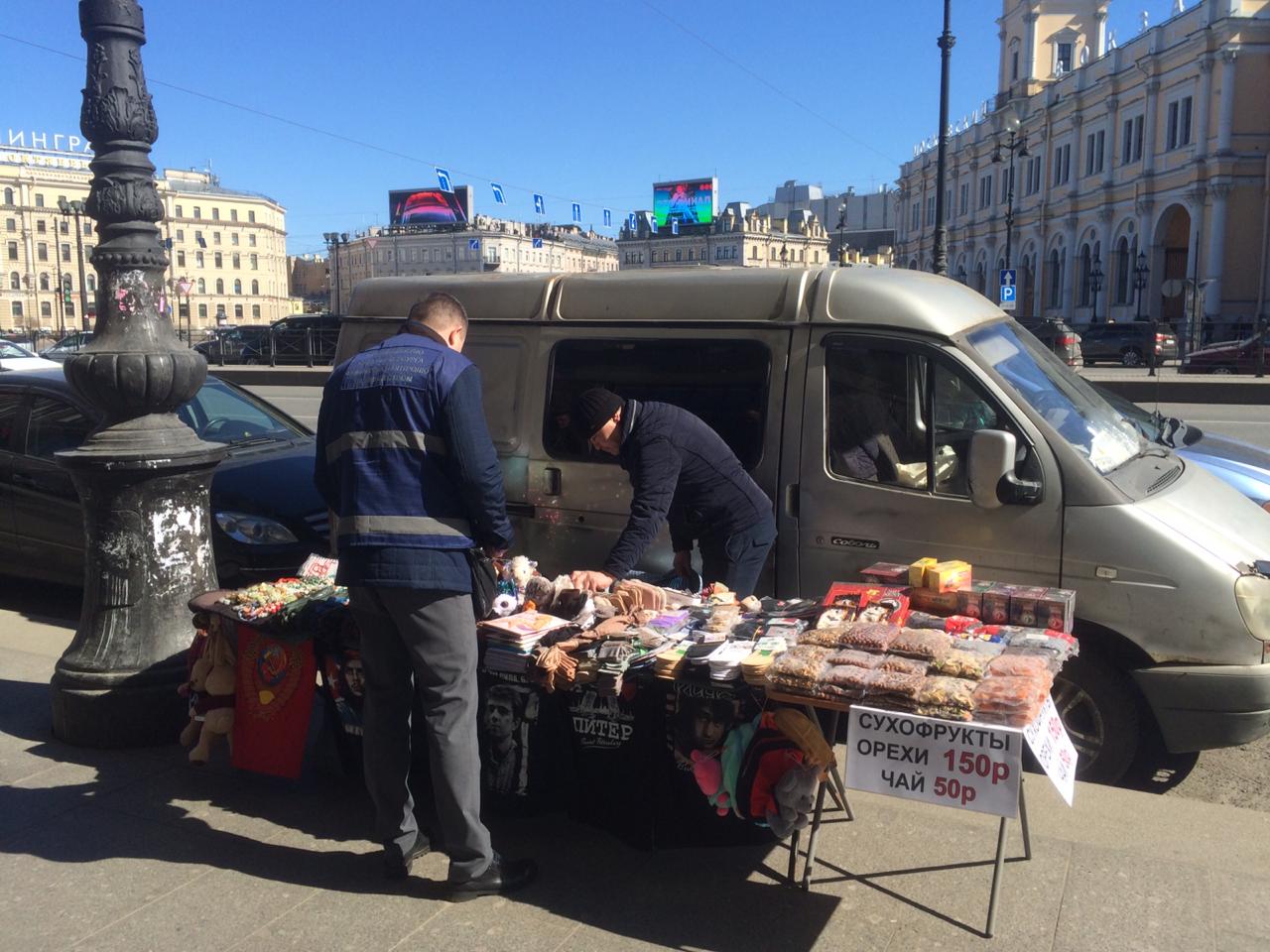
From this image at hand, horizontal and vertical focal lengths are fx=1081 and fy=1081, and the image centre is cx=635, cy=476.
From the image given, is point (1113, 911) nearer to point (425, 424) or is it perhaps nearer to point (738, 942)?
point (738, 942)

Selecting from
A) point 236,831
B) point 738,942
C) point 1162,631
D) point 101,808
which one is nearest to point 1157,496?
point 1162,631

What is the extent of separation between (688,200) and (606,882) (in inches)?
4020

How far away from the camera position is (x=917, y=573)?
3.84m

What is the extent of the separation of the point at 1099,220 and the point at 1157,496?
63.7 metres

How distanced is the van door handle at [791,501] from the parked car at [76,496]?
3.24 meters

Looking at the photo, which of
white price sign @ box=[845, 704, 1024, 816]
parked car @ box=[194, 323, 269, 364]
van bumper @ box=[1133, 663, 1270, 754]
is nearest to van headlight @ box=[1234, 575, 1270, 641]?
van bumper @ box=[1133, 663, 1270, 754]

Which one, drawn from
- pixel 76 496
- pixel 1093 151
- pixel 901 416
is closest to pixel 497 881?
pixel 901 416

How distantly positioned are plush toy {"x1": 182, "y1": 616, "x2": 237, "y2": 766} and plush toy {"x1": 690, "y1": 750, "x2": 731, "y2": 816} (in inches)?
77.3

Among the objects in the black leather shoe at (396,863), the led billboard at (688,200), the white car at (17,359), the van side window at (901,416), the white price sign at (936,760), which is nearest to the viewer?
the white price sign at (936,760)

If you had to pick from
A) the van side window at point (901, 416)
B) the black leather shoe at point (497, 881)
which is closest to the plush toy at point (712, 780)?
the black leather shoe at point (497, 881)

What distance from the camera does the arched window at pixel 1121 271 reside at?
194 ft

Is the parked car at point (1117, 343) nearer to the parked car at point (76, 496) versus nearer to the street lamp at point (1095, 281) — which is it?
the street lamp at point (1095, 281)

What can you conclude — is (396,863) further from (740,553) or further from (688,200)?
(688,200)

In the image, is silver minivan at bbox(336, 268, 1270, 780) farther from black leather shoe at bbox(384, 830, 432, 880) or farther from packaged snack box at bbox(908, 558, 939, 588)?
black leather shoe at bbox(384, 830, 432, 880)
